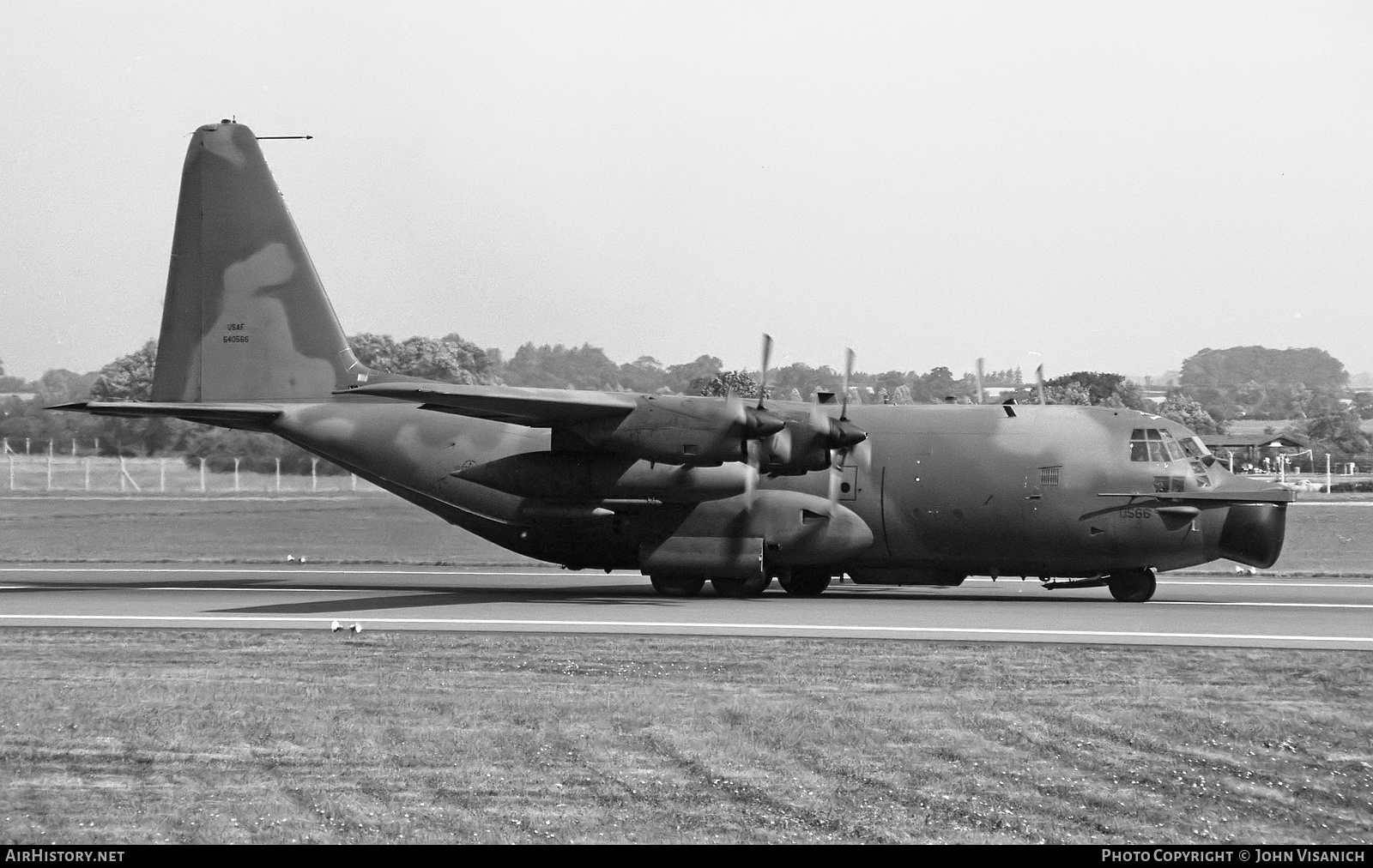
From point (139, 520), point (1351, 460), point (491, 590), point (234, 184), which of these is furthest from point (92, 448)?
point (1351, 460)

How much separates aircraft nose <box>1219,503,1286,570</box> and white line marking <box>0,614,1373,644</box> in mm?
4442

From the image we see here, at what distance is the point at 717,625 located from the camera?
19.4 metres

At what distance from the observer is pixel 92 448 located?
140 feet

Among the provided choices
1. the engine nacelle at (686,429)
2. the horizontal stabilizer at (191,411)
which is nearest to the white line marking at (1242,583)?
the engine nacelle at (686,429)

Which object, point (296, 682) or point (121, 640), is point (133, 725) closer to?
point (296, 682)

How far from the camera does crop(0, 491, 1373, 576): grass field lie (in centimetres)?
3494

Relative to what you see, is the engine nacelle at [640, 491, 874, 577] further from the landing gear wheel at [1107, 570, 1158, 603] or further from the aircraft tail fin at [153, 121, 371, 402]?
the aircraft tail fin at [153, 121, 371, 402]

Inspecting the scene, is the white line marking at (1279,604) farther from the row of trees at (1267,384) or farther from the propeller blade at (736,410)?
the row of trees at (1267,384)

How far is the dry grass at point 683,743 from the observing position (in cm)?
1020

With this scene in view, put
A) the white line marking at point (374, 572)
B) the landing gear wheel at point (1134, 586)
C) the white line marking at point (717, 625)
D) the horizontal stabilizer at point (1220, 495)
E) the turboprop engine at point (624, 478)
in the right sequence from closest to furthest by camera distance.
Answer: the white line marking at point (717, 625)
the horizontal stabilizer at point (1220, 495)
the turboprop engine at point (624, 478)
the landing gear wheel at point (1134, 586)
the white line marking at point (374, 572)

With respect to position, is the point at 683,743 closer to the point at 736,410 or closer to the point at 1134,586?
the point at 736,410

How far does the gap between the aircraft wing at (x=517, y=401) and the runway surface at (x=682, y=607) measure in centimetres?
308

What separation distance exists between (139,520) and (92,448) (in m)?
3.95
